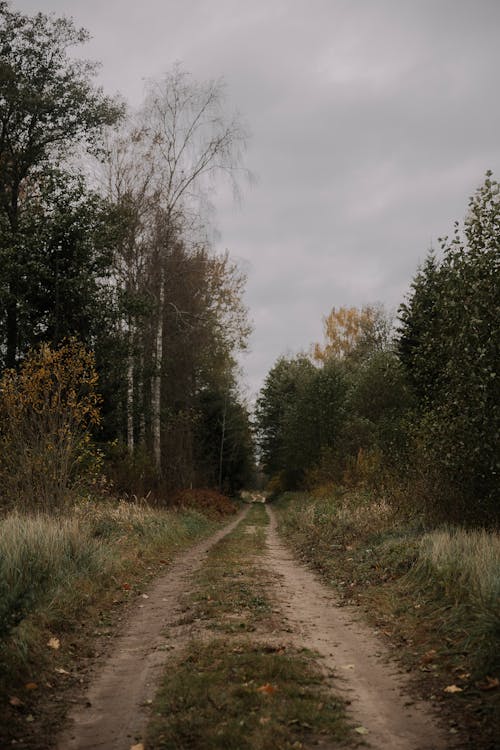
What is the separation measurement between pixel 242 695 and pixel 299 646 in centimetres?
168

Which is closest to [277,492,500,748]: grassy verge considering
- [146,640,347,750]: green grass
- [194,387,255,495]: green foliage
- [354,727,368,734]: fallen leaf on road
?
[354,727,368,734]: fallen leaf on road

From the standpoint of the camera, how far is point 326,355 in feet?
168

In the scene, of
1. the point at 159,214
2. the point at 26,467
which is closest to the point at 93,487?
the point at 26,467

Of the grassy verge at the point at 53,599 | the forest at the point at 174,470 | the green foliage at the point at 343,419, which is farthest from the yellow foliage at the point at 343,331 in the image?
the grassy verge at the point at 53,599

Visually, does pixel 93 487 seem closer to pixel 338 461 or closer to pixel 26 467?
pixel 26 467

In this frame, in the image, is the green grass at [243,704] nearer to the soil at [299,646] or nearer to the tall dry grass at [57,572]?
the soil at [299,646]

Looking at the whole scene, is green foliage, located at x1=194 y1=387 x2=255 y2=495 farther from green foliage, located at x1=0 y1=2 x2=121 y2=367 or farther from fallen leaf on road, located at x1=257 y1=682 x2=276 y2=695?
fallen leaf on road, located at x1=257 y1=682 x2=276 y2=695

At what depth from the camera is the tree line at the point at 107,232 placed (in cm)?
1975

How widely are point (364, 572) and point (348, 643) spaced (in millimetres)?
3882

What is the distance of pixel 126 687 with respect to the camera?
554 centimetres

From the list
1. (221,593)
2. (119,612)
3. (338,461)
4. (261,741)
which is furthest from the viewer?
(338,461)

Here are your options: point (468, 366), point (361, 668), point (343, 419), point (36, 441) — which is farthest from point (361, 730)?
point (343, 419)

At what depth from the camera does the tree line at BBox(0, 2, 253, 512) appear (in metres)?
19.8

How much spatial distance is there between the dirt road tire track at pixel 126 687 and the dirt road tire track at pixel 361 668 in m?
1.55
